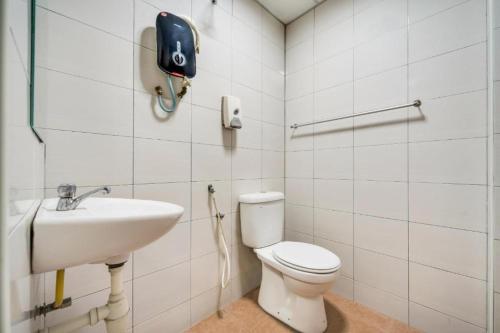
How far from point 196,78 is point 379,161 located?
1.29m

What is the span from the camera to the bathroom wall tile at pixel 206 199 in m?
1.28

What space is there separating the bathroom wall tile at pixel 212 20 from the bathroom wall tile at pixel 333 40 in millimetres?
738

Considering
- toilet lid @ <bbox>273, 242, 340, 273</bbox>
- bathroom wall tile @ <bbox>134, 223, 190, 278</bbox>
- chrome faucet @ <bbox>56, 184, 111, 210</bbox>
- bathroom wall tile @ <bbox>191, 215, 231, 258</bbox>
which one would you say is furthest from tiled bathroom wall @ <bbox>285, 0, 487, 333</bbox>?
chrome faucet @ <bbox>56, 184, 111, 210</bbox>

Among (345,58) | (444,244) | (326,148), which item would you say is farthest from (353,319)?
(345,58)

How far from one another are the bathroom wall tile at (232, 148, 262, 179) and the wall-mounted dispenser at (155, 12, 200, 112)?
55cm

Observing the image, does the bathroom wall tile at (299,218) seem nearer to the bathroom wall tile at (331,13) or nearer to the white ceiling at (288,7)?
the bathroom wall tile at (331,13)

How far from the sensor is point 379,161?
1.38 m

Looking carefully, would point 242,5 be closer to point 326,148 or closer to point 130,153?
point 326,148

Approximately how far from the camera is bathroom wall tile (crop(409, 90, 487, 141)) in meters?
1.05

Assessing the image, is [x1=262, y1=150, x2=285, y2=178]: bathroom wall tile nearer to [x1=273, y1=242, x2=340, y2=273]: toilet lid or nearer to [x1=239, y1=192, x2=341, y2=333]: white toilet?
[x1=239, y1=192, x2=341, y2=333]: white toilet

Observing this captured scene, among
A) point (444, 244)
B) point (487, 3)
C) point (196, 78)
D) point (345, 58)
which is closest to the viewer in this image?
point (487, 3)

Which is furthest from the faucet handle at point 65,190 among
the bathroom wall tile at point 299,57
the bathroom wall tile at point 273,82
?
the bathroom wall tile at point 299,57

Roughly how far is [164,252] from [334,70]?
1.71 meters

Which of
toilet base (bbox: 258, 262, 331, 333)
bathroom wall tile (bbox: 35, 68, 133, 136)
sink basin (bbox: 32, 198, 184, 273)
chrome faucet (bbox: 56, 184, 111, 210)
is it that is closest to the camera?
sink basin (bbox: 32, 198, 184, 273)
